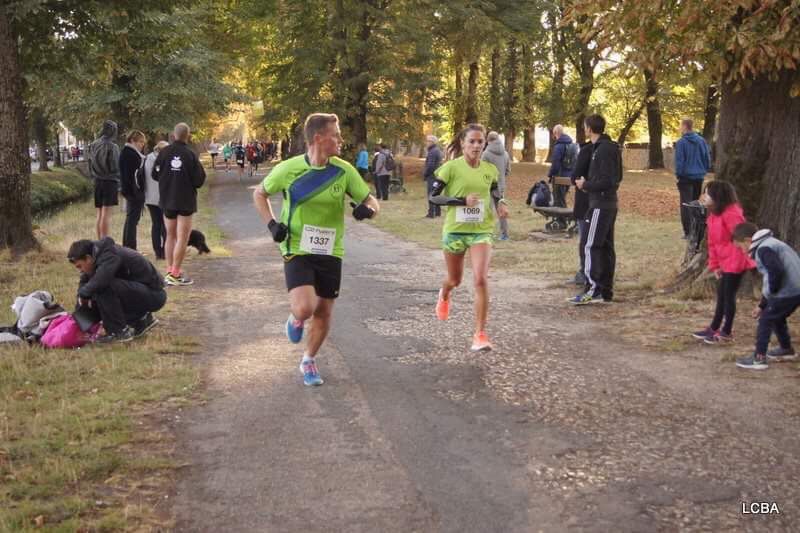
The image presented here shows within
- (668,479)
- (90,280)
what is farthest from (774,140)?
(90,280)

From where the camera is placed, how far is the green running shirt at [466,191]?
809 centimetres

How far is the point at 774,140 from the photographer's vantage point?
32.2 feet

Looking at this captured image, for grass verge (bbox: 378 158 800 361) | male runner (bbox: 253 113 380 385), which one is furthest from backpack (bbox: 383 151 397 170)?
male runner (bbox: 253 113 380 385)

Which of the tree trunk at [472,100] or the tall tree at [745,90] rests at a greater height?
the tree trunk at [472,100]

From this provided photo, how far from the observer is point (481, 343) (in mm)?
7906

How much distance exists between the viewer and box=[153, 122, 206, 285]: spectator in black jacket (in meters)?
11.7

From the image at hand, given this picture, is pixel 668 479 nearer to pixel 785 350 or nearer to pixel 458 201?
pixel 785 350

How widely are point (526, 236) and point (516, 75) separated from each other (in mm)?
33020

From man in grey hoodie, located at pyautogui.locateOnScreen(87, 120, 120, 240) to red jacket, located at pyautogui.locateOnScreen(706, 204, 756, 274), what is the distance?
368 inches

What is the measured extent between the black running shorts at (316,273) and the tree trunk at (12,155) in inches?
347

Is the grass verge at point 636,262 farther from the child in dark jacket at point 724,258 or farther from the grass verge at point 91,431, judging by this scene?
the grass verge at point 91,431

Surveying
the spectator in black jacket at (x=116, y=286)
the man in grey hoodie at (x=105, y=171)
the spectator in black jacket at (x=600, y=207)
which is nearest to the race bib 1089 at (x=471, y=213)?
the spectator in black jacket at (x=600, y=207)

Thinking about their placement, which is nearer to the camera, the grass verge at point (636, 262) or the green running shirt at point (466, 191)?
the green running shirt at point (466, 191)

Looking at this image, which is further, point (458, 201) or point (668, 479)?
point (458, 201)
